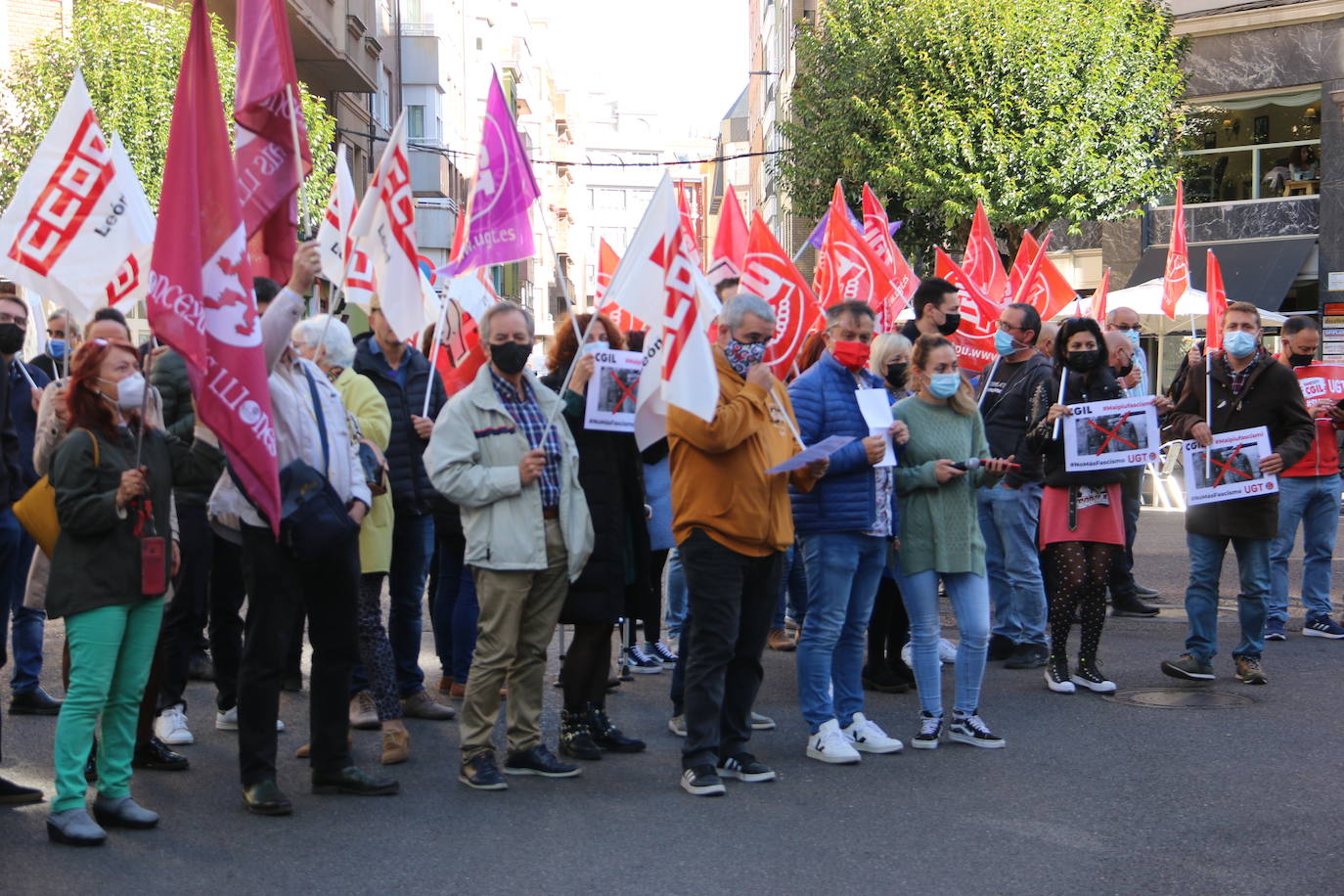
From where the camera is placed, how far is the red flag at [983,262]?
15.0 meters

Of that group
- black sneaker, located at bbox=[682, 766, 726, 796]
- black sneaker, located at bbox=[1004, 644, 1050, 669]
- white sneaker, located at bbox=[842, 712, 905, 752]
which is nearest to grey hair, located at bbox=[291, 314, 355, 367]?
black sneaker, located at bbox=[682, 766, 726, 796]

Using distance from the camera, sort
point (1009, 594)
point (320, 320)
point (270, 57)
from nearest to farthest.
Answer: point (270, 57) < point (320, 320) < point (1009, 594)

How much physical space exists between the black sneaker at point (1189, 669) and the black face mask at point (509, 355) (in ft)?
14.2

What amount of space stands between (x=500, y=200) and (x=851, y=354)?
2.30 meters

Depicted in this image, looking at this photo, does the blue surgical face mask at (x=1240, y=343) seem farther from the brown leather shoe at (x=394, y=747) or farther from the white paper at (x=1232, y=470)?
the brown leather shoe at (x=394, y=747)

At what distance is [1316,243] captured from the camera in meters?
28.5

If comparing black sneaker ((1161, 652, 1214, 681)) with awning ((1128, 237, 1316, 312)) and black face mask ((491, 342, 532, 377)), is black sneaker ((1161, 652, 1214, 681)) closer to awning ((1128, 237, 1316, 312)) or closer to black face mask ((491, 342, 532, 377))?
black face mask ((491, 342, 532, 377))

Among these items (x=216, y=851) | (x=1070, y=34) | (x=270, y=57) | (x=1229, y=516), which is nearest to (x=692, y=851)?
(x=216, y=851)

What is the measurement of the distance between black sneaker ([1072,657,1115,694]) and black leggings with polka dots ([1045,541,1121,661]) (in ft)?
0.19

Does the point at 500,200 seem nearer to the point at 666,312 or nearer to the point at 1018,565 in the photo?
the point at 666,312

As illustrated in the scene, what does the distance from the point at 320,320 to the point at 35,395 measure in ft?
7.85

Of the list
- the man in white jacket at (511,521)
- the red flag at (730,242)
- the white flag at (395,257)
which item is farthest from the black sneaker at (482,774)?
the red flag at (730,242)

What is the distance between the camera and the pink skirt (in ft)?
27.0

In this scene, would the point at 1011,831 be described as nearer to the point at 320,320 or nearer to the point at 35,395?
the point at 320,320
